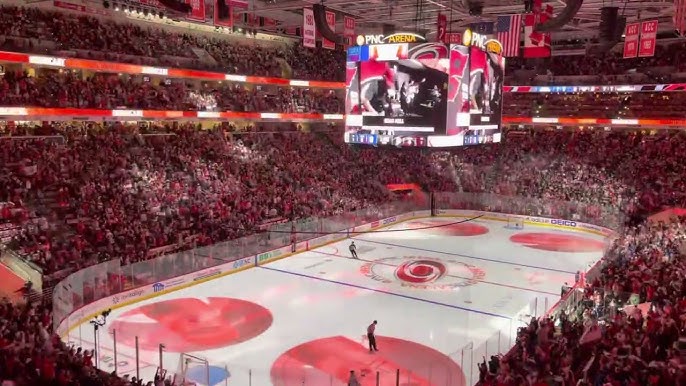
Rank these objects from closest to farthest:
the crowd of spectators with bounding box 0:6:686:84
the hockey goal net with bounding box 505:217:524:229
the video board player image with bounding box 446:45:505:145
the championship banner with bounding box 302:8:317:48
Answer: the video board player image with bounding box 446:45:505:145 → the championship banner with bounding box 302:8:317:48 → the crowd of spectators with bounding box 0:6:686:84 → the hockey goal net with bounding box 505:217:524:229

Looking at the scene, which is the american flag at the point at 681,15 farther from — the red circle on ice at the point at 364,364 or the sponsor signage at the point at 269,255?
the sponsor signage at the point at 269,255

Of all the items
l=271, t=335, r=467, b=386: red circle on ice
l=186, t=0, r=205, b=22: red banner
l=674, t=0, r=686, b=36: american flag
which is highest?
l=186, t=0, r=205, b=22: red banner

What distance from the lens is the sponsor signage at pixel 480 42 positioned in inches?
668

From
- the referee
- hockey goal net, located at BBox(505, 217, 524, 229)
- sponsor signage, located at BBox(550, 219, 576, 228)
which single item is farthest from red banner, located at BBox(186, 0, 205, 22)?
sponsor signage, located at BBox(550, 219, 576, 228)

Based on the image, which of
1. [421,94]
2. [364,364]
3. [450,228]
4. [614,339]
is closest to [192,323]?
[364,364]

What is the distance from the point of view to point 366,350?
Result: 15.0 metres

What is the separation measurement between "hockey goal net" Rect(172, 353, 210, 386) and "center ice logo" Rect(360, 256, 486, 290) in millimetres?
10028

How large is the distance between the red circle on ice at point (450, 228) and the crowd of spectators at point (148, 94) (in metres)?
10.9

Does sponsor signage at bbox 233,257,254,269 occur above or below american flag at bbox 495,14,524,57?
below

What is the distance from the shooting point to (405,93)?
17547mm

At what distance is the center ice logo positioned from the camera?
21.5 meters

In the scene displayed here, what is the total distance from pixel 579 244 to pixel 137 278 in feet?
65.1

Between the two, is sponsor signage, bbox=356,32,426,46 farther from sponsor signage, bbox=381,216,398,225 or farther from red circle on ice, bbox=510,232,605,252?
sponsor signage, bbox=381,216,398,225

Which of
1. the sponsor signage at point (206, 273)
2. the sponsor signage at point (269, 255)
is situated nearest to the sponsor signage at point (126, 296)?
the sponsor signage at point (206, 273)
